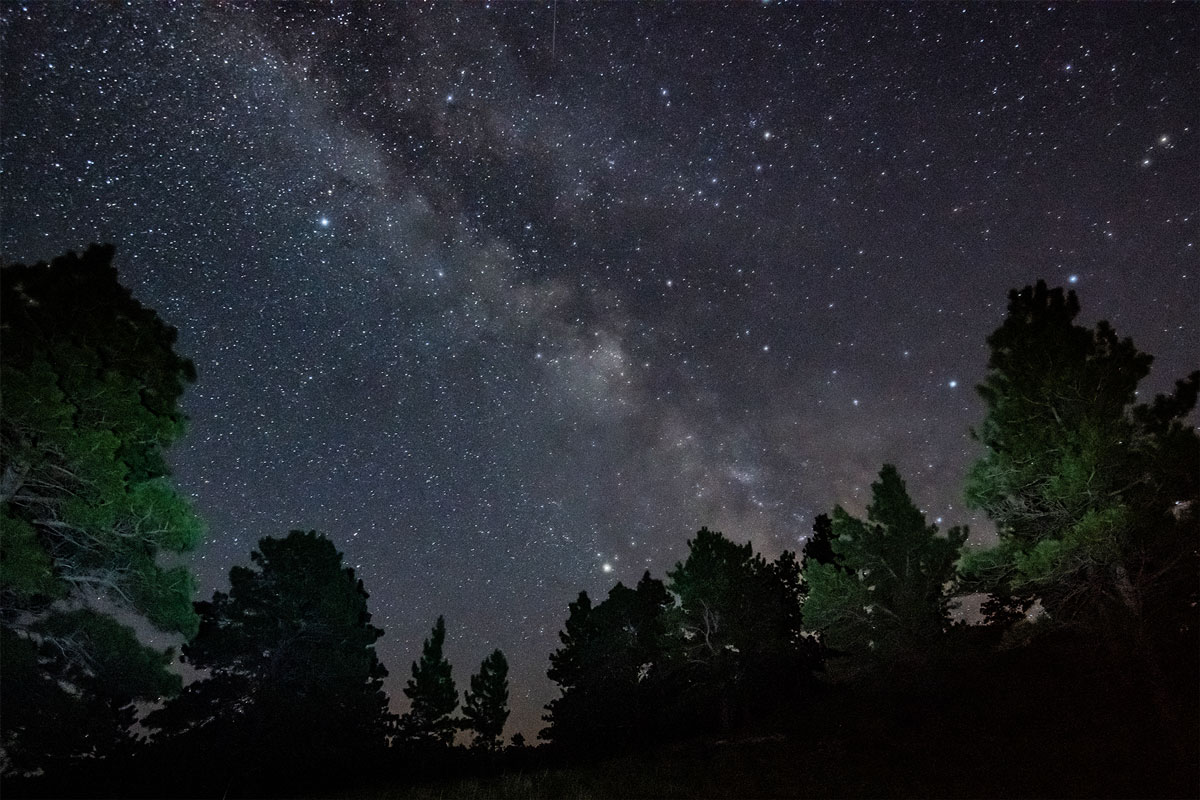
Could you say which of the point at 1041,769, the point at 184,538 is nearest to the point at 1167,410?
the point at 1041,769

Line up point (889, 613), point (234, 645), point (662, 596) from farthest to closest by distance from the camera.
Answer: point (662, 596), point (234, 645), point (889, 613)

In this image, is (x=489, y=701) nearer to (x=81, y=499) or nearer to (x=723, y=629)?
(x=723, y=629)

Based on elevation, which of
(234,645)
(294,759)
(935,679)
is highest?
(234,645)

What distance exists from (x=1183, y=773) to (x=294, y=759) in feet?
84.3

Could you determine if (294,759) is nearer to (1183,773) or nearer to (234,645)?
(234,645)

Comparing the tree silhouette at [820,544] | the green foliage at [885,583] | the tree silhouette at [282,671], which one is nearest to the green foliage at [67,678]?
the tree silhouette at [282,671]

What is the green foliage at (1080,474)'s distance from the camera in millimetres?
12750

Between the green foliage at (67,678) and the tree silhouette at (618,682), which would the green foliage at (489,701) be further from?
the green foliage at (67,678)

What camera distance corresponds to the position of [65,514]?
428 inches

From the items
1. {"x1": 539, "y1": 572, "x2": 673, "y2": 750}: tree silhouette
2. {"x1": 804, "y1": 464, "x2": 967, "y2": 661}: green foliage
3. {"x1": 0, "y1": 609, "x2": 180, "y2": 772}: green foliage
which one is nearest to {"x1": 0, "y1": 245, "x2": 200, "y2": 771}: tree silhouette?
{"x1": 0, "y1": 609, "x2": 180, "y2": 772}: green foliage

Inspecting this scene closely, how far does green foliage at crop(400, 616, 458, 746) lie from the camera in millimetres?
45250

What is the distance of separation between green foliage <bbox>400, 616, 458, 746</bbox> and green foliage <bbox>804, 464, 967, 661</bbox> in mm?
35297

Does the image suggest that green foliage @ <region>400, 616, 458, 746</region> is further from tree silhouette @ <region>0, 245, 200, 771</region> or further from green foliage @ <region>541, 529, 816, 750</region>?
tree silhouette @ <region>0, 245, 200, 771</region>

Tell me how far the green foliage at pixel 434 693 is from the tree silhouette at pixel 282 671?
2131 centimetres
